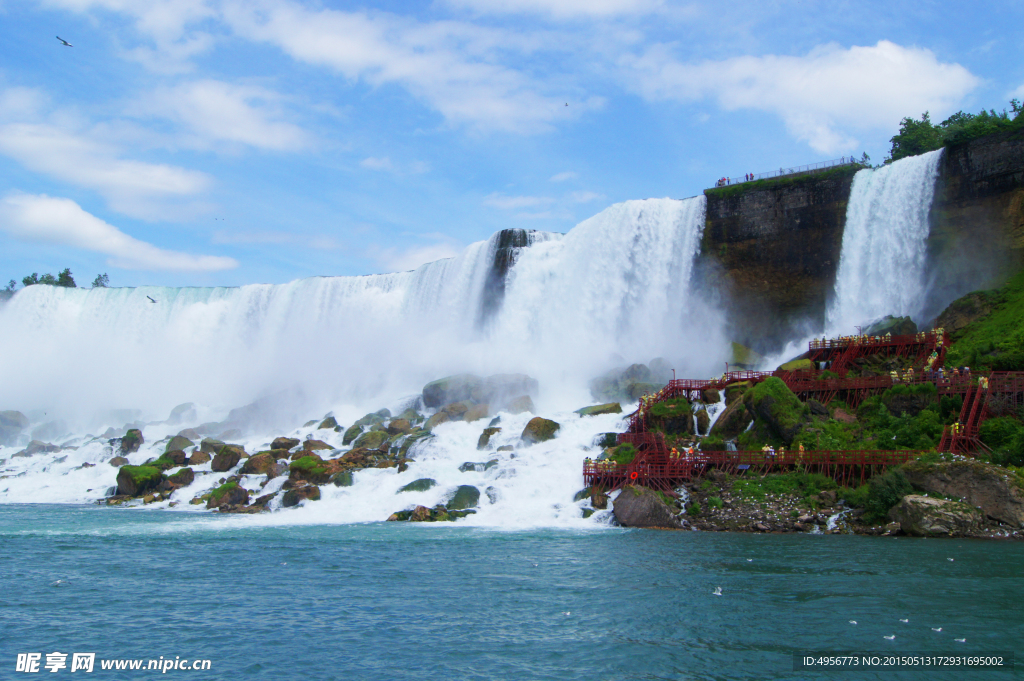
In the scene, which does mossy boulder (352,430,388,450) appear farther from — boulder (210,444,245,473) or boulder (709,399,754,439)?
boulder (709,399,754,439)

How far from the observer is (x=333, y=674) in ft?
37.9

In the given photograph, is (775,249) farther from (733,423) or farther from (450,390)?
(450,390)

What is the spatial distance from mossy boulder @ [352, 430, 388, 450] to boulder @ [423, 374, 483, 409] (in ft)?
21.4

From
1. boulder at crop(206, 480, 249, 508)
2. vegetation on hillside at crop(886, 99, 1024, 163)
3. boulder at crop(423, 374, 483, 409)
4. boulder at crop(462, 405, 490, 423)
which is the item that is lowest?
boulder at crop(206, 480, 249, 508)

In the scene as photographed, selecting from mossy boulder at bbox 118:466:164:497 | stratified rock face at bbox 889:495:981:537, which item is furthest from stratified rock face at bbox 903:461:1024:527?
mossy boulder at bbox 118:466:164:497

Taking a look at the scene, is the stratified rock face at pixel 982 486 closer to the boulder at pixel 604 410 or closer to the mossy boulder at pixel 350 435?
the boulder at pixel 604 410

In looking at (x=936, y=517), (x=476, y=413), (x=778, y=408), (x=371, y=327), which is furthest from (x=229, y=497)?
(x=371, y=327)

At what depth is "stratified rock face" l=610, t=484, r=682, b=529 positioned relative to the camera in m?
24.8

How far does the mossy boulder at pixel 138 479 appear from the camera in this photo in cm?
3578

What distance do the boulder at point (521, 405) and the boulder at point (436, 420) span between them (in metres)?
3.32

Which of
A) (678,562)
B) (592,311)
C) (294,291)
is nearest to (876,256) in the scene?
(592,311)

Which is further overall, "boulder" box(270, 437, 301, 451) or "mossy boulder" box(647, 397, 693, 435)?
"boulder" box(270, 437, 301, 451)

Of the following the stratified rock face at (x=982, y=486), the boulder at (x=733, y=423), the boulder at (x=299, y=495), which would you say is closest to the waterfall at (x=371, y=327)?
the boulder at (x=733, y=423)

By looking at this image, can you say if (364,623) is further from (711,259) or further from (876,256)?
(711,259)
